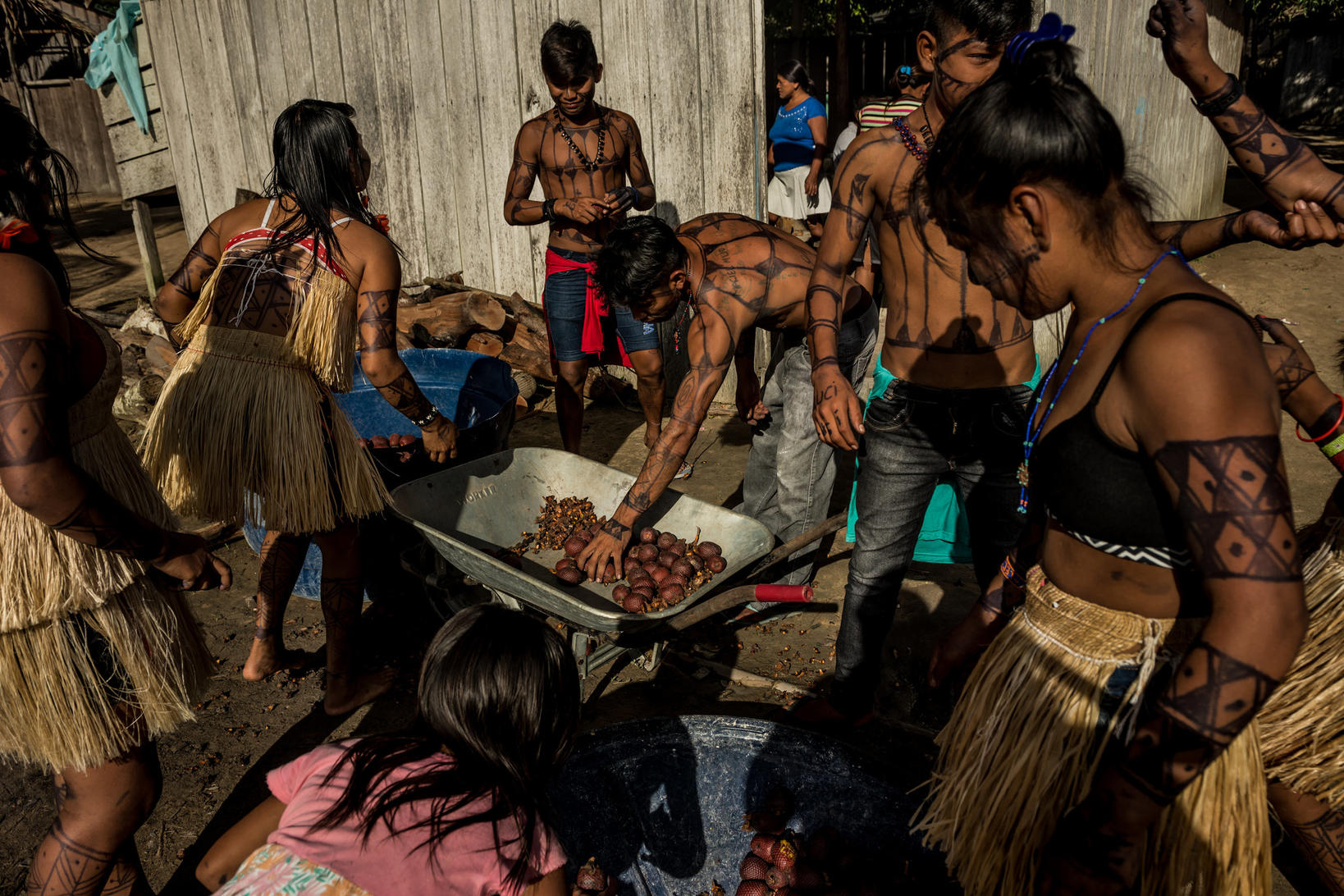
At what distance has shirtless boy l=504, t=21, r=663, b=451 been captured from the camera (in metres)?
4.92

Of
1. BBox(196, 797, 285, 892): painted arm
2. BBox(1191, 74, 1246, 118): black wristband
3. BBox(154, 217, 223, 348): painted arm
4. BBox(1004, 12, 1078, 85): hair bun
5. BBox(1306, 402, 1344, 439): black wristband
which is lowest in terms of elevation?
BBox(196, 797, 285, 892): painted arm

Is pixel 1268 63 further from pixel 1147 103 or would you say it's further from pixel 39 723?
pixel 39 723

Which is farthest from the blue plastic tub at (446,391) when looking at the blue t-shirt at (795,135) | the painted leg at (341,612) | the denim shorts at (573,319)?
the blue t-shirt at (795,135)

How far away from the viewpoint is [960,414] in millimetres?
2785

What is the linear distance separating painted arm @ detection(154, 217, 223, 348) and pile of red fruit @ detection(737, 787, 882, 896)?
8.63 feet

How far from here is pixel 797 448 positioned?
3.91 meters

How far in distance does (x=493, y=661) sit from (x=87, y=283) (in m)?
11.1

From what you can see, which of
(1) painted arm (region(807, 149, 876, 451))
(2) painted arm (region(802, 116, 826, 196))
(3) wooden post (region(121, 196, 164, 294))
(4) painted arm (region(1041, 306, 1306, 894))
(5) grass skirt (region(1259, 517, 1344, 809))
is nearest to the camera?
(4) painted arm (region(1041, 306, 1306, 894))

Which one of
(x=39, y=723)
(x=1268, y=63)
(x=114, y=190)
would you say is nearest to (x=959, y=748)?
(x=39, y=723)

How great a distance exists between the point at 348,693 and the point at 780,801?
1.84 meters

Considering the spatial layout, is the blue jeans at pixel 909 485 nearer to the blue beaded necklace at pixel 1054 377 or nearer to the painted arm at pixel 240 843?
the blue beaded necklace at pixel 1054 377

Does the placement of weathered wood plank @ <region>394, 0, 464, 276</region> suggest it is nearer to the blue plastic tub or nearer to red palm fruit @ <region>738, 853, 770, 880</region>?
the blue plastic tub

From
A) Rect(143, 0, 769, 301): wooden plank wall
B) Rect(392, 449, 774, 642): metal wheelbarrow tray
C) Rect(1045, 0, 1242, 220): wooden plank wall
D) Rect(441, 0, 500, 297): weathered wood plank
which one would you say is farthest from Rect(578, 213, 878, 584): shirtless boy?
Rect(441, 0, 500, 297): weathered wood plank

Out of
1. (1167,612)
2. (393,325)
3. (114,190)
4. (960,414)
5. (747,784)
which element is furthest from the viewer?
(114,190)
